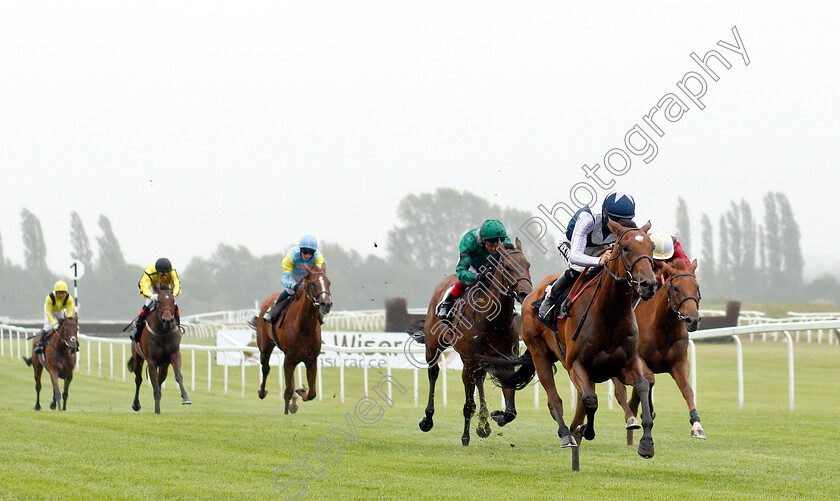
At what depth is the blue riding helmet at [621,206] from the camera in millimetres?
6172

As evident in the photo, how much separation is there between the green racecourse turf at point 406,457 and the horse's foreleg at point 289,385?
0.88 ft

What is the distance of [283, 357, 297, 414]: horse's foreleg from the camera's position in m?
10.5

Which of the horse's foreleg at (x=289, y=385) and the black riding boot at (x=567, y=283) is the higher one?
the black riding boot at (x=567, y=283)

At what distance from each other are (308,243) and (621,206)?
5041 millimetres

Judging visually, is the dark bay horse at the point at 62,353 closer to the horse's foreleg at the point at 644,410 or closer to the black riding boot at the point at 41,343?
the black riding boot at the point at 41,343

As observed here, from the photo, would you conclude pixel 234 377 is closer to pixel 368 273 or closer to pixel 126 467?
pixel 126 467

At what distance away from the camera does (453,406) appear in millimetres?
13844

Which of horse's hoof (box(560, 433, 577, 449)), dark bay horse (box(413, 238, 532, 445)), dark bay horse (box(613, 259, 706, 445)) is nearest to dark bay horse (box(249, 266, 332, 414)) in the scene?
dark bay horse (box(413, 238, 532, 445))

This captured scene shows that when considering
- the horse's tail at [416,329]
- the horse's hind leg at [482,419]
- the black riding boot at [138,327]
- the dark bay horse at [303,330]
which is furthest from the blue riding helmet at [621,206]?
the black riding boot at [138,327]

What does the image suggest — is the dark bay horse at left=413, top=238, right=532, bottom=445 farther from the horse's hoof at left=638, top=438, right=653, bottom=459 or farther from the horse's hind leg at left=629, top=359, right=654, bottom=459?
the horse's hoof at left=638, top=438, right=653, bottom=459

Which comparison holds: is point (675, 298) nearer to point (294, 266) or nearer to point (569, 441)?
point (569, 441)

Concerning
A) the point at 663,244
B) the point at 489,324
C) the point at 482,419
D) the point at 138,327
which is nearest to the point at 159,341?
the point at 138,327

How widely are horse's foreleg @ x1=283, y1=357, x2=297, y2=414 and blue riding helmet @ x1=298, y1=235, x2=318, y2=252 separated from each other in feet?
4.09

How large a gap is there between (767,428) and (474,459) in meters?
3.43
